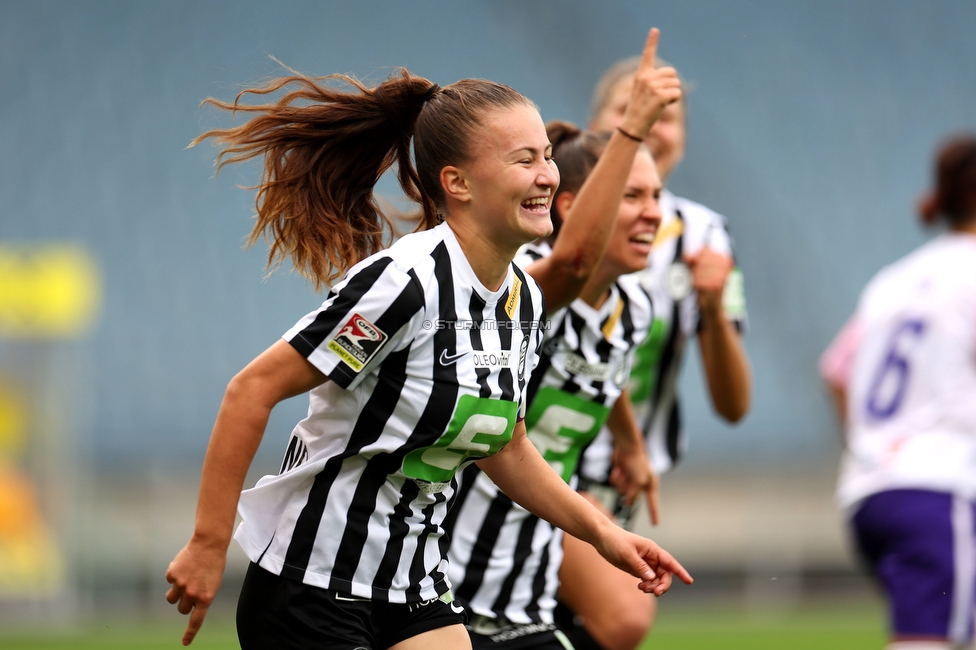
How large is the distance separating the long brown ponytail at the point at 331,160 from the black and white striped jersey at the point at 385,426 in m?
0.37

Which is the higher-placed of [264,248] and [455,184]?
[264,248]

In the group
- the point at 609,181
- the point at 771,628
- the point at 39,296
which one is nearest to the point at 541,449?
the point at 609,181

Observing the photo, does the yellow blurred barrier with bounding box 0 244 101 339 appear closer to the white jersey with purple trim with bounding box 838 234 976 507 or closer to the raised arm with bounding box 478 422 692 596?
the white jersey with purple trim with bounding box 838 234 976 507

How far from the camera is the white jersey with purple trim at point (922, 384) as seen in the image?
3457 mm

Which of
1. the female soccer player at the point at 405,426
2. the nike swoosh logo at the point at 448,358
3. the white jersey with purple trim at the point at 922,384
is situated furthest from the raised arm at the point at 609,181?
the white jersey with purple trim at the point at 922,384

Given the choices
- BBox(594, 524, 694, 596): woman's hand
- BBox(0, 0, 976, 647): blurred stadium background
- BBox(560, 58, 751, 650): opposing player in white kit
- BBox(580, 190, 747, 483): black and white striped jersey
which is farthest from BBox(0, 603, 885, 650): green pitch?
BBox(594, 524, 694, 596): woman's hand

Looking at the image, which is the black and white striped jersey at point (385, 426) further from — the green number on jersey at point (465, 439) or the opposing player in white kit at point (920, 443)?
the opposing player in white kit at point (920, 443)

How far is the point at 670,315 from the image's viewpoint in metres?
4.03

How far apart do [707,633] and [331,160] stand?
571cm

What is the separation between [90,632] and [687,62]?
818cm

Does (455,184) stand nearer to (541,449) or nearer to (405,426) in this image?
(405,426)

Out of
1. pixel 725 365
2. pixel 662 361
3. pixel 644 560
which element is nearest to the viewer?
pixel 644 560

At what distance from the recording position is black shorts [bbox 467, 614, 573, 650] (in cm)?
321

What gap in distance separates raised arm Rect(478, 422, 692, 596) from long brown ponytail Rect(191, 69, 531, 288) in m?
0.58
